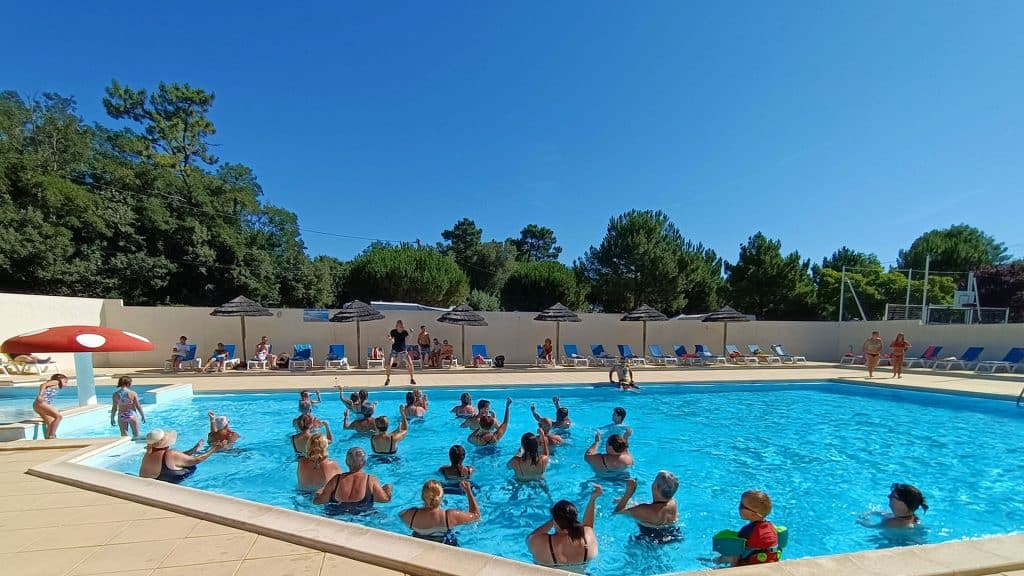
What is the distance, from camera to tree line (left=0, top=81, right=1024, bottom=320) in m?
20.9

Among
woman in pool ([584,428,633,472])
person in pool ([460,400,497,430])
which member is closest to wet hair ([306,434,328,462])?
person in pool ([460,400,497,430])

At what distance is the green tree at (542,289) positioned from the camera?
105 feet

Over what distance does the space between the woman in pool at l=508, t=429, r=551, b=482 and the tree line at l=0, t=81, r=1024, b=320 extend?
22.9 metres

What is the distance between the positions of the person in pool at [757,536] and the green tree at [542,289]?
2815 cm

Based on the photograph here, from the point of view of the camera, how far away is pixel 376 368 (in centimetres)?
1503

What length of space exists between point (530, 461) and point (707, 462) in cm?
299

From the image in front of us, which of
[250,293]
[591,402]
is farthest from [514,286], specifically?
[591,402]

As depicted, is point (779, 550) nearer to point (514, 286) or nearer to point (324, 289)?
point (514, 286)

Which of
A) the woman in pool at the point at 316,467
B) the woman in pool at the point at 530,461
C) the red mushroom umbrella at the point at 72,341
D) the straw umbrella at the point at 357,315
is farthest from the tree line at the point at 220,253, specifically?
the woman in pool at the point at 530,461

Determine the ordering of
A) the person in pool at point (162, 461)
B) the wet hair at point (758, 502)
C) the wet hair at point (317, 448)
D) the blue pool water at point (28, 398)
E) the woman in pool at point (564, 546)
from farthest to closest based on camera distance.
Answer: the blue pool water at point (28, 398) → the person in pool at point (162, 461) → the wet hair at point (317, 448) → the woman in pool at point (564, 546) → the wet hair at point (758, 502)

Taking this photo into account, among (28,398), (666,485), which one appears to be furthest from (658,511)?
(28,398)

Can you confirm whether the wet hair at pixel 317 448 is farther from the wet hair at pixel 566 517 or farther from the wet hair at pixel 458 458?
the wet hair at pixel 566 517

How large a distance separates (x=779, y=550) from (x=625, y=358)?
13.8 meters

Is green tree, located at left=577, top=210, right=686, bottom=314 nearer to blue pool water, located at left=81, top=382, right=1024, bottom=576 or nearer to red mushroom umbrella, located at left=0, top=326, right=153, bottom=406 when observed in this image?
blue pool water, located at left=81, top=382, right=1024, bottom=576
